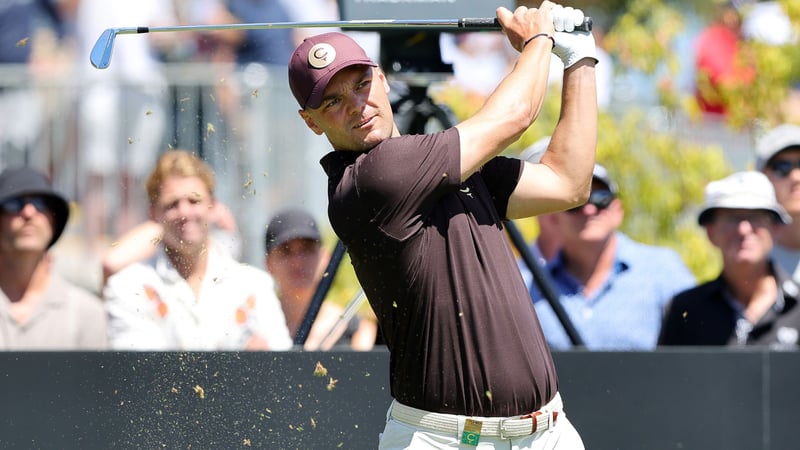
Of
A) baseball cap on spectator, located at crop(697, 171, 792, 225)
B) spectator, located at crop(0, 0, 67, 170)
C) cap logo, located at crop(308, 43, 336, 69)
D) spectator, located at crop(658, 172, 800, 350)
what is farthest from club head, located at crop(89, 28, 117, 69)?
baseball cap on spectator, located at crop(697, 171, 792, 225)

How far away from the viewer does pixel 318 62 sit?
313 cm

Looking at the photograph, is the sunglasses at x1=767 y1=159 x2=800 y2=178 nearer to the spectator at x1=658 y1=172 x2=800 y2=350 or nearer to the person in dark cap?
the spectator at x1=658 y1=172 x2=800 y2=350

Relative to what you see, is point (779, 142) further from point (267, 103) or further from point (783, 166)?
point (267, 103)

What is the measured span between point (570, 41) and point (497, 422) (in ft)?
3.41

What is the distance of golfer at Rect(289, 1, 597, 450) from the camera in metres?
3.07

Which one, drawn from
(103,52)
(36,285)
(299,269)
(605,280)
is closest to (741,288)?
(605,280)

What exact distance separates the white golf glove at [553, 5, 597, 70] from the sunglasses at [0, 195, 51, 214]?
2.44m

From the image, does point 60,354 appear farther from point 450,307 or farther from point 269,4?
point 269,4

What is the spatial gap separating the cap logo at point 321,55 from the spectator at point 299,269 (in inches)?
56.2

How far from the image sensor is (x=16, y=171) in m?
4.98

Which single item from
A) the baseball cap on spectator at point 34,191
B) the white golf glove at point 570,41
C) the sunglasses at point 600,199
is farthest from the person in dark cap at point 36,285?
the white golf glove at point 570,41

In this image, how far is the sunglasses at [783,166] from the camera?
543cm

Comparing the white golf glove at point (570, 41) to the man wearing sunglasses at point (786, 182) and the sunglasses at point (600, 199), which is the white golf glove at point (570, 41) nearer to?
the sunglasses at point (600, 199)

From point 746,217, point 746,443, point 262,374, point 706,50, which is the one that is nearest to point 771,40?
point 706,50
